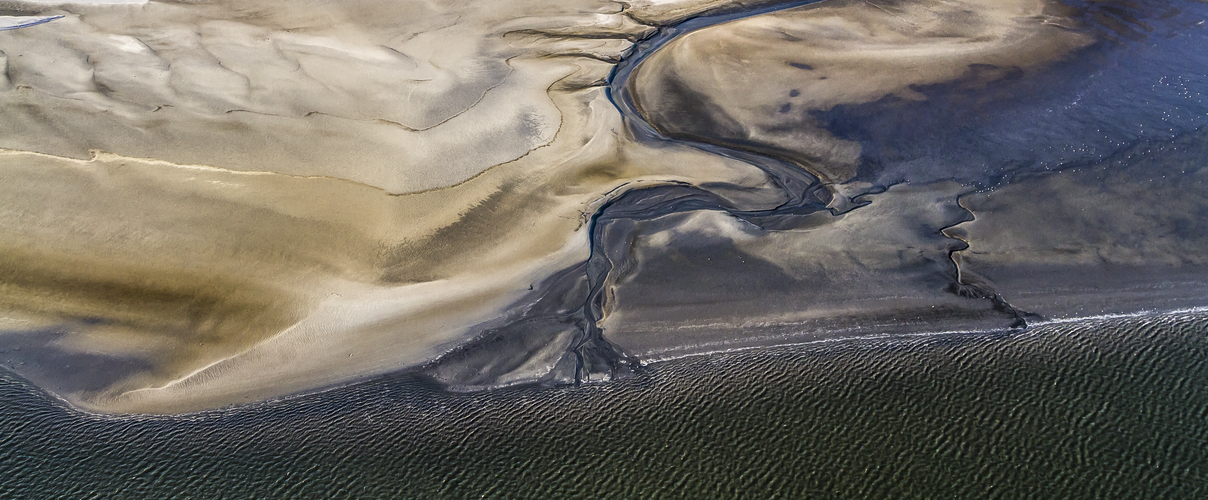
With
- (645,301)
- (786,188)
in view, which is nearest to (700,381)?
(645,301)

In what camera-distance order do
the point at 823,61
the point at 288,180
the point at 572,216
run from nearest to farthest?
1. the point at 572,216
2. the point at 288,180
3. the point at 823,61

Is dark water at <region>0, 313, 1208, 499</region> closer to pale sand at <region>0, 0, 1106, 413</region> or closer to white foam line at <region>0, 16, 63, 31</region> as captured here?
pale sand at <region>0, 0, 1106, 413</region>

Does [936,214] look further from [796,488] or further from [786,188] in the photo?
[796,488]

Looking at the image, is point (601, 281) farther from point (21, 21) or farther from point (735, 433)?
point (21, 21)

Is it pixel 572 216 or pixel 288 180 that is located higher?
pixel 288 180

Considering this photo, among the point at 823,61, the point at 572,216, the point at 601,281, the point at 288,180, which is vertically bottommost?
the point at 601,281

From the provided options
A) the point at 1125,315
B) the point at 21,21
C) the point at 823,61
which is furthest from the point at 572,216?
the point at 21,21
